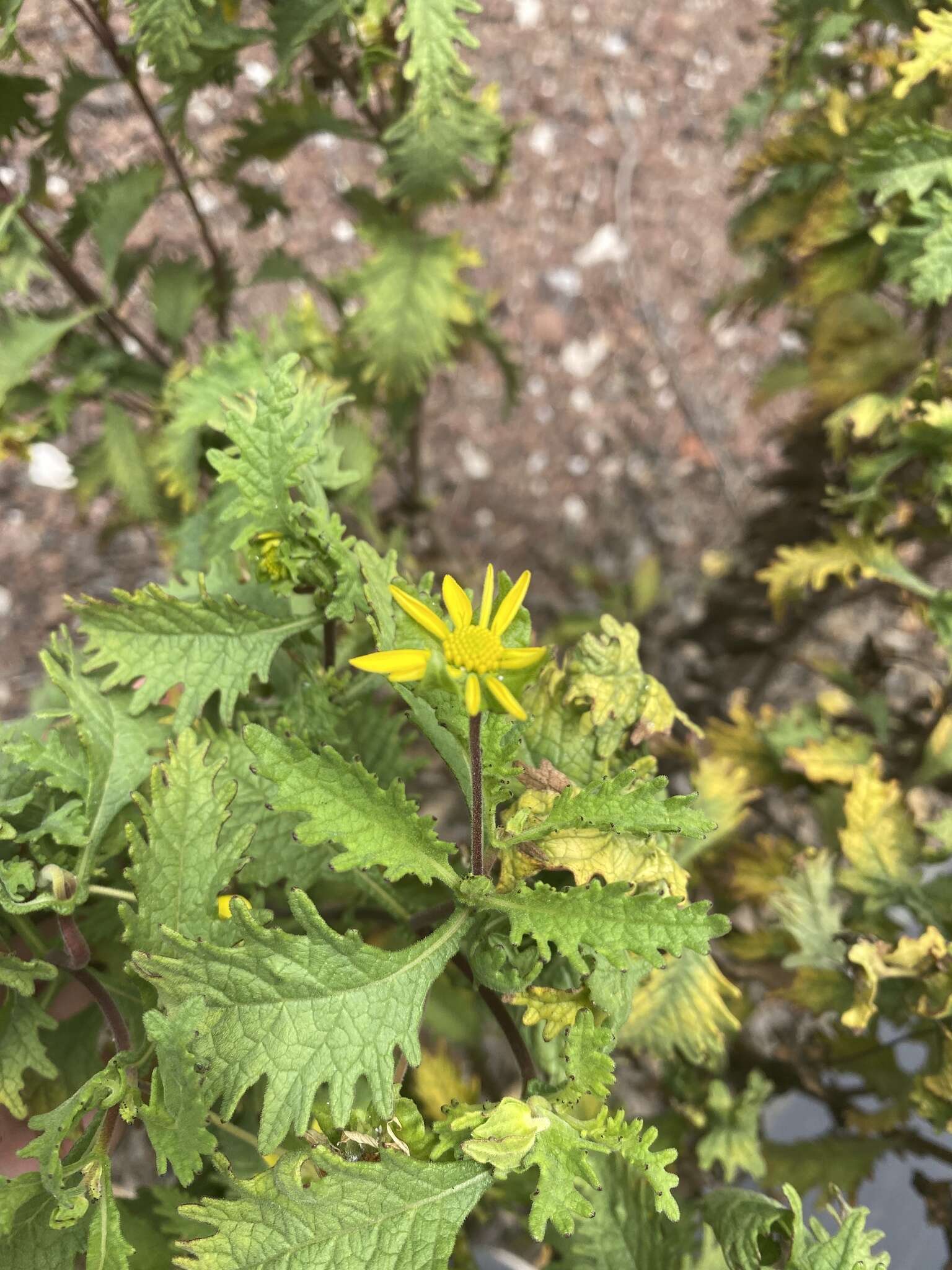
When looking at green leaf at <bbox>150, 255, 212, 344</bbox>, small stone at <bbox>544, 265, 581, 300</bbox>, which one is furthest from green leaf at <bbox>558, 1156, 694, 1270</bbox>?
small stone at <bbox>544, 265, 581, 300</bbox>

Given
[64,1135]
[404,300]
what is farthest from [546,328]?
[64,1135]

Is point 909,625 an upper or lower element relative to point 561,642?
lower

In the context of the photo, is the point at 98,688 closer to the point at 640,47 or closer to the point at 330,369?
the point at 330,369

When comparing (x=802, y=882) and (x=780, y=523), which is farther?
(x=780, y=523)

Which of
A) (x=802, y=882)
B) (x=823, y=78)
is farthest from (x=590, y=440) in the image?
(x=802, y=882)

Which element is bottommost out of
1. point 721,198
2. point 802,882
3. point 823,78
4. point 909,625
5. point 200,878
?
point 909,625

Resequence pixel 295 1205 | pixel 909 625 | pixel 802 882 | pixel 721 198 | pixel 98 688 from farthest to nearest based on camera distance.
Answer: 1. pixel 721 198
2. pixel 909 625
3. pixel 802 882
4. pixel 98 688
5. pixel 295 1205

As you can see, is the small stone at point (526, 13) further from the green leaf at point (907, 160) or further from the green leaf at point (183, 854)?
the green leaf at point (183, 854)
